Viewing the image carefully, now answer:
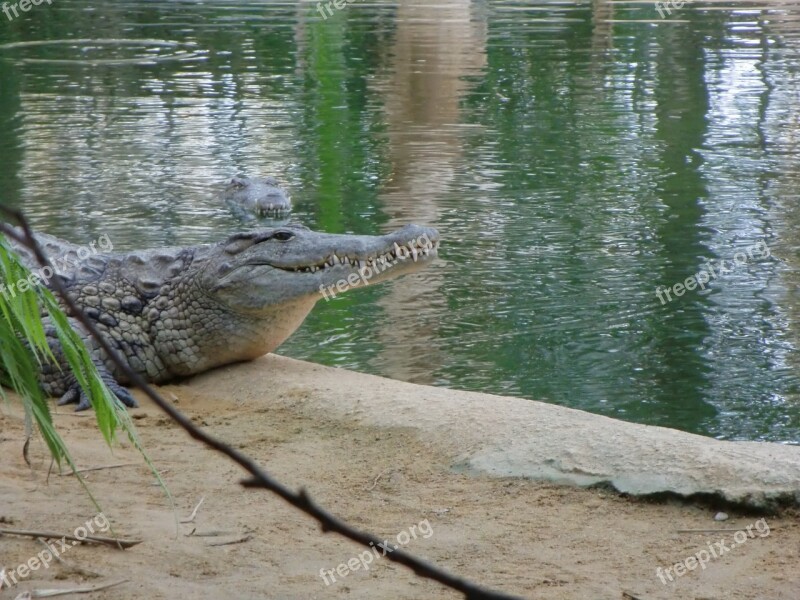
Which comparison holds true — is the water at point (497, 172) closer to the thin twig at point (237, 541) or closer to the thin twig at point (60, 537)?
the thin twig at point (237, 541)

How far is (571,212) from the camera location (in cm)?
944

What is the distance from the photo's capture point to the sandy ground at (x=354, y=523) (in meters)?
3.37

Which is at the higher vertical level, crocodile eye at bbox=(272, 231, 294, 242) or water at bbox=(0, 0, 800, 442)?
crocodile eye at bbox=(272, 231, 294, 242)

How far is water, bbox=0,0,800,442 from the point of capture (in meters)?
6.47

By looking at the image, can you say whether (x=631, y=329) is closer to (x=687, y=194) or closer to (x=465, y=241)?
(x=465, y=241)
